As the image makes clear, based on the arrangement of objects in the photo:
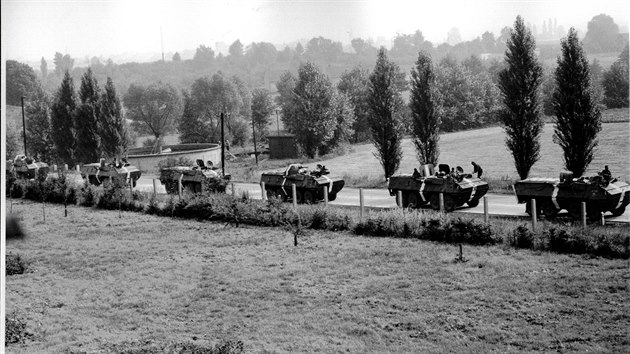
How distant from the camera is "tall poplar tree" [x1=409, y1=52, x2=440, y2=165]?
2306cm

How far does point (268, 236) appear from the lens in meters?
15.7

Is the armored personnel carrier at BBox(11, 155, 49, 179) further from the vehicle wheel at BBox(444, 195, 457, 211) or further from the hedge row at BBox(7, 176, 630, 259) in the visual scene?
the vehicle wheel at BBox(444, 195, 457, 211)

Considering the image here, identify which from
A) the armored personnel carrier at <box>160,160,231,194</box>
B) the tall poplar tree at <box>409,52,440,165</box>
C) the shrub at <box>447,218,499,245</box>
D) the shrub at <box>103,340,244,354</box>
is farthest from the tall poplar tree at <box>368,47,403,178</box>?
the shrub at <box>103,340,244,354</box>

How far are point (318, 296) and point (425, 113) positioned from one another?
13353 millimetres

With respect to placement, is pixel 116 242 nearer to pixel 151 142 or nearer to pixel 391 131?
pixel 391 131

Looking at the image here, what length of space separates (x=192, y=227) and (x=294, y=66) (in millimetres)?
43326

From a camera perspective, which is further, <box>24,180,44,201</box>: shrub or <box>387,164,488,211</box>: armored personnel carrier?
<box>24,180,44,201</box>: shrub

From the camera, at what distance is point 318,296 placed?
10922 mm

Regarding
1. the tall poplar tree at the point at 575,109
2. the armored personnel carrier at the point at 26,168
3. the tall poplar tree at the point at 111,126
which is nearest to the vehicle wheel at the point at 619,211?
the tall poplar tree at the point at 575,109

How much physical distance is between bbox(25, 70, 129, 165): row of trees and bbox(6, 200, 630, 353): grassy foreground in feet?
59.4

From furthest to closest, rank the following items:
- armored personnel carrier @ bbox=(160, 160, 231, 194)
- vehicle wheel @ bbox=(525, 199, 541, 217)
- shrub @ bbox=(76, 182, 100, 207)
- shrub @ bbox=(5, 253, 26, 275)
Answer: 1. shrub @ bbox=(76, 182, 100, 207)
2. armored personnel carrier @ bbox=(160, 160, 231, 194)
3. vehicle wheel @ bbox=(525, 199, 541, 217)
4. shrub @ bbox=(5, 253, 26, 275)

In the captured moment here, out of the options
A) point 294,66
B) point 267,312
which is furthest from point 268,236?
point 294,66

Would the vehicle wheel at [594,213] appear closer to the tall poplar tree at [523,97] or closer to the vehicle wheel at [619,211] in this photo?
the vehicle wheel at [619,211]

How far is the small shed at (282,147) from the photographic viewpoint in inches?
1444
